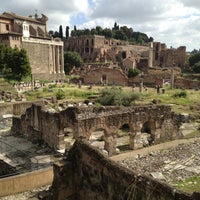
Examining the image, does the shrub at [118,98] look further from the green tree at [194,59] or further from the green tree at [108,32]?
the green tree at [108,32]

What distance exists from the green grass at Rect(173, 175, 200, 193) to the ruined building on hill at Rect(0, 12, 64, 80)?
4439 centimetres

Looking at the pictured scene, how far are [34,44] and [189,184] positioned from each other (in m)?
49.9

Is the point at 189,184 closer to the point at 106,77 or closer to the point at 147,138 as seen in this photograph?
the point at 147,138

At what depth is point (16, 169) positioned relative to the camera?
16.2 metres

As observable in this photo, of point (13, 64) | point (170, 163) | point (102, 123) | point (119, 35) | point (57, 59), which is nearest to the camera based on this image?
point (170, 163)

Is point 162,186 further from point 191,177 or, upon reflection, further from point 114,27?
point 114,27

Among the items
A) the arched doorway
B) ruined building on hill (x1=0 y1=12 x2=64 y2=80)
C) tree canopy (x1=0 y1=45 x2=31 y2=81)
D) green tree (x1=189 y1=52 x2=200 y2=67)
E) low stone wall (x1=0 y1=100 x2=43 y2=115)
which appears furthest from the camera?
green tree (x1=189 y1=52 x2=200 y2=67)

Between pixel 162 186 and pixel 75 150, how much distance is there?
14.7 feet

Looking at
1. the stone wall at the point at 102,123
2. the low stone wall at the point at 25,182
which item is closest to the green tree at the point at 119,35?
the stone wall at the point at 102,123

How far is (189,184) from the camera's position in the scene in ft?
42.1

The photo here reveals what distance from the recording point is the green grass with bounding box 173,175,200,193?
12328 millimetres

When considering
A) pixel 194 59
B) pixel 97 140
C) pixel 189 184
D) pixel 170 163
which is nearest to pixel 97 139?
pixel 97 140

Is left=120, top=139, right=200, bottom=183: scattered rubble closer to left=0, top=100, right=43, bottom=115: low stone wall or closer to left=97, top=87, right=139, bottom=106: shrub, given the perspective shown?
left=97, top=87, right=139, bottom=106: shrub

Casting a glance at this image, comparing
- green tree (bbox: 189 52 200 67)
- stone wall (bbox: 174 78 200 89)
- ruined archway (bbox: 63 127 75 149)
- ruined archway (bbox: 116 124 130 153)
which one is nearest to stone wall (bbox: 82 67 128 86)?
stone wall (bbox: 174 78 200 89)
